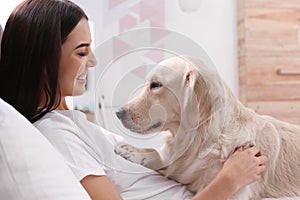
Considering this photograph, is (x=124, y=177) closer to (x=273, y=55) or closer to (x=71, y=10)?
(x=71, y=10)

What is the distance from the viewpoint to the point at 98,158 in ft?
3.58

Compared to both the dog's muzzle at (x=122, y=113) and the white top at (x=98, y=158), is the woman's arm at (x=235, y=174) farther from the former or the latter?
the dog's muzzle at (x=122, y=113)

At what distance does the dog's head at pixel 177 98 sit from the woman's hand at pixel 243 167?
13 centimetres

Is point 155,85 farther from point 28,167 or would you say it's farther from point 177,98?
point 28,167

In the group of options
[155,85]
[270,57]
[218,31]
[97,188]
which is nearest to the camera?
[97,188]

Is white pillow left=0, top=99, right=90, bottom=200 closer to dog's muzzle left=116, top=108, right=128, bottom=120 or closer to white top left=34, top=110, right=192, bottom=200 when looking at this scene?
white top left=34, top=110, right=192, bottom=200

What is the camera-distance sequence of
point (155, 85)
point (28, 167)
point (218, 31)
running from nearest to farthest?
point (28, 167), point (155, 85), point (218, 31)

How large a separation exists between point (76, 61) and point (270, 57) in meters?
2.15

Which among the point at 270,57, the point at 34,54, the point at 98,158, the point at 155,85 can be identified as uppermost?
the point at 34,54

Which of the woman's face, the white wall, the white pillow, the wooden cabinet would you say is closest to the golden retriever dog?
the woman's face

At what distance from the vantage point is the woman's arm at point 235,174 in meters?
1.09

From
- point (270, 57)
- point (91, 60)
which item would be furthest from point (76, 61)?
point (270, 57)

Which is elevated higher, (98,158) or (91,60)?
(91,60)

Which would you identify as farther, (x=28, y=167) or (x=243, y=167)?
(x=243, y=167)
